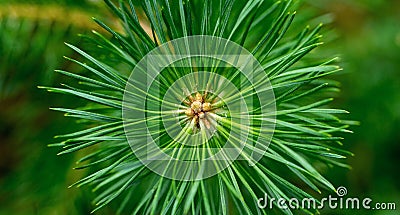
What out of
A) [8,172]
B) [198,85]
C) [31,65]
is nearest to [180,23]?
[198,85]

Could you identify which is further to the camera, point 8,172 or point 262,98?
point 8,172

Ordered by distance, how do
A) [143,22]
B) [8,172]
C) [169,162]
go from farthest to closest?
[8,172] < [143,22] < [169,162]

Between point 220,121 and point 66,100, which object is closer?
point 220,121

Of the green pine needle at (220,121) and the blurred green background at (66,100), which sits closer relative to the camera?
the green pine needle at (220,121)

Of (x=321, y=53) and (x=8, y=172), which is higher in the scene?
(x=321, y=53)

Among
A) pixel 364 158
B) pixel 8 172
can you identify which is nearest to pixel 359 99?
pixel 364 158

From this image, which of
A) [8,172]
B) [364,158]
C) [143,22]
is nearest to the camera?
[143,22]

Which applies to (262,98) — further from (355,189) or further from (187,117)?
(355,189)

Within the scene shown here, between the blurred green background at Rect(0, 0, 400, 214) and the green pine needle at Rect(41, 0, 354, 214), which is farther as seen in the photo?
the blurred green background at Rect(0, 0, 400, 214)
